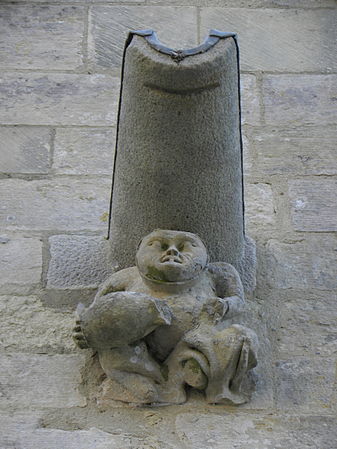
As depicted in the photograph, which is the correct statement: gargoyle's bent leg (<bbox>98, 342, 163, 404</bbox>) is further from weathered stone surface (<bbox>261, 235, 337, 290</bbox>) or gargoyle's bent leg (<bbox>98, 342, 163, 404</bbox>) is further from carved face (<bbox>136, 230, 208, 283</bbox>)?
weathered stone surface (<bbox>261, 235, 337, 290</bbox>)

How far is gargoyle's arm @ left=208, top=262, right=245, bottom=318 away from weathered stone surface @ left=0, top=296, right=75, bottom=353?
492 mm

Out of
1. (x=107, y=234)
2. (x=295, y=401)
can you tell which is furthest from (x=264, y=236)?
(x=295, y=401)

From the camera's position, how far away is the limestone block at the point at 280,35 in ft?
15.7

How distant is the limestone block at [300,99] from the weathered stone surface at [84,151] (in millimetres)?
659

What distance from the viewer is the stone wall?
128 inches

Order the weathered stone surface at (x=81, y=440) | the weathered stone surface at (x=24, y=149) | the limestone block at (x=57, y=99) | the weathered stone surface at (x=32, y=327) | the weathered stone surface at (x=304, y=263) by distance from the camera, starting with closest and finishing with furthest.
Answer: the weathered stone surface at (x=81, y=440) < the weathered stone surface at (x=32, y=327) < the weathered stone surface at (x=304, y=263) < the weathered stone surface at (x=24, y=149) < the limestone block at (x=57, y=99)

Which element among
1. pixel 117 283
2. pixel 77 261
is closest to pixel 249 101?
pixel 77 261

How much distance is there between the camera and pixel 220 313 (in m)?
3.29

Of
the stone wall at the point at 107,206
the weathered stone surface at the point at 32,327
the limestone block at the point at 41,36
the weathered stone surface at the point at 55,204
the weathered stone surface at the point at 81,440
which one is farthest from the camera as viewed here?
the limestone block at the point at 41,36

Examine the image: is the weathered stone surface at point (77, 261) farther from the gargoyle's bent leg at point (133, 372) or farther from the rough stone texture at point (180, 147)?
the gargoyle's bent leg at point (133, 372)

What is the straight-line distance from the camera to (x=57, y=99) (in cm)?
456

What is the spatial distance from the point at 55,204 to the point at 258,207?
73 centimetres

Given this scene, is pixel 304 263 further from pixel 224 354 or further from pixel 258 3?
pixel 258 3

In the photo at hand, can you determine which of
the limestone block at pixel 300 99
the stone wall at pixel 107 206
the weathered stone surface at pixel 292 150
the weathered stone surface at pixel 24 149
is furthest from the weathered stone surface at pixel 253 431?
the limestone block at pixel 300 99
